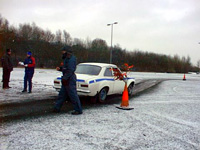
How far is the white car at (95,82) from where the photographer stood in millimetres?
6969

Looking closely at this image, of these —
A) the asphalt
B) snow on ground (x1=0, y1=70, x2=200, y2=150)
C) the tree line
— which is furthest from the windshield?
the tree line

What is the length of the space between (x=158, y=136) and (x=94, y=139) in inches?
58.5

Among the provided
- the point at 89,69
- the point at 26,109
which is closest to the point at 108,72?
the point at 89,69

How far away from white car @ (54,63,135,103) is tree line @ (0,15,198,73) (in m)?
30.1

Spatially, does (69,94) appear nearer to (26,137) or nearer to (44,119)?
(44,119)

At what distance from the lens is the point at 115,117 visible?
18.8ft

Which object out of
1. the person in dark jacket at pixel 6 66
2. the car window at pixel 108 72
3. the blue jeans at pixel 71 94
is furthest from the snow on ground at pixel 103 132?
the person in dark jacket at pixel 6 66

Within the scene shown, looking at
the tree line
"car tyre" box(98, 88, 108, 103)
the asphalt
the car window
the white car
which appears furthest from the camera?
the tree line

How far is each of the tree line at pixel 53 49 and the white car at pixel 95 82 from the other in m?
30.1

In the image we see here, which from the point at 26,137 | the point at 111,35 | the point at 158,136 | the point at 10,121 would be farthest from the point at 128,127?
the point at 111,35

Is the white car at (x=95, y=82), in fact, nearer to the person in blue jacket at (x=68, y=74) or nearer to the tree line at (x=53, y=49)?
the person in blue jacket at (x=68, y=74)

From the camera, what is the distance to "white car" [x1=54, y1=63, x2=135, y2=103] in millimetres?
6969

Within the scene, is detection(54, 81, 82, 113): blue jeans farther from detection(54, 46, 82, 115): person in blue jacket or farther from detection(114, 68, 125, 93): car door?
detection(114, 68, 125, 93): car door

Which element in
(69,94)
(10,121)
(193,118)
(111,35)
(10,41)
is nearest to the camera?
(10,121)
